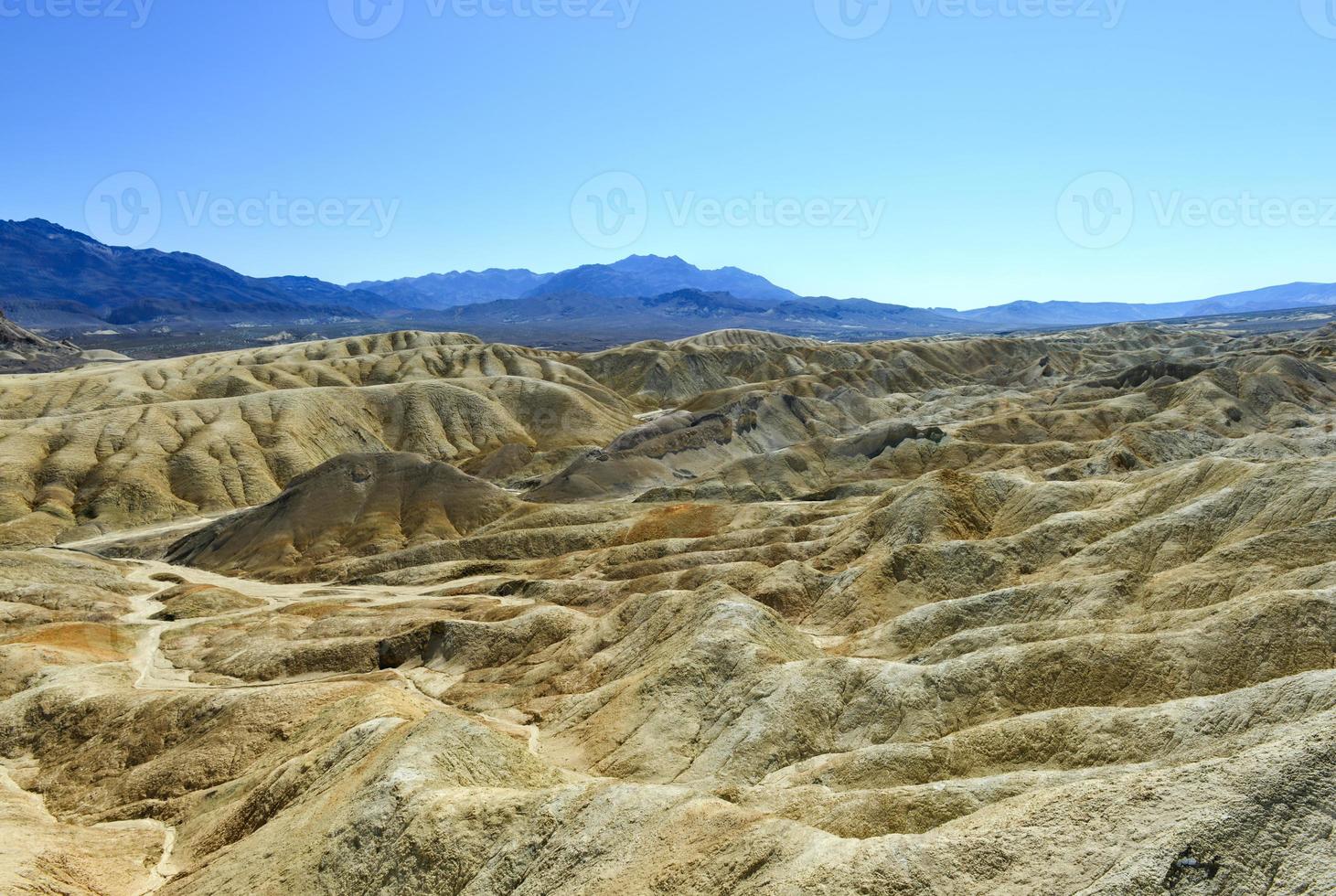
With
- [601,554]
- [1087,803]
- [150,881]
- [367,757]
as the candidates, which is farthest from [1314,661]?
[601,554]

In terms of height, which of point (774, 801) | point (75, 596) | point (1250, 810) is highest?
point (1250, 810)

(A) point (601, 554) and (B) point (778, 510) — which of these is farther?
(B) point (778, 510)

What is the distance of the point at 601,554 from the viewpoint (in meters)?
78.7

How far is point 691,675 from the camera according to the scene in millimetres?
41312

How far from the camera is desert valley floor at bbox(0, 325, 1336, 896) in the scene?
2172cm

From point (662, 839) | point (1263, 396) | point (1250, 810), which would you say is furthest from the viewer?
point (1263, 396)

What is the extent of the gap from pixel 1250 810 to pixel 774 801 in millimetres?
14230

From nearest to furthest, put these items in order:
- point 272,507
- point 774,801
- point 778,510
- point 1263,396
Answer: point 774,801 → point 778,510 → point 272,507 → point 1263,396

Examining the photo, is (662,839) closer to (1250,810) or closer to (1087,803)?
(1087,803)

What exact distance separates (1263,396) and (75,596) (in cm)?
15113

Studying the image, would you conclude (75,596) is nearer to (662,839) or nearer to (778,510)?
(778,510)

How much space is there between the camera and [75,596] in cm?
7206

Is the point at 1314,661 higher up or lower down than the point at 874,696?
higher up

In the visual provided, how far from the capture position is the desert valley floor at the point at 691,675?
2172 centimetres
